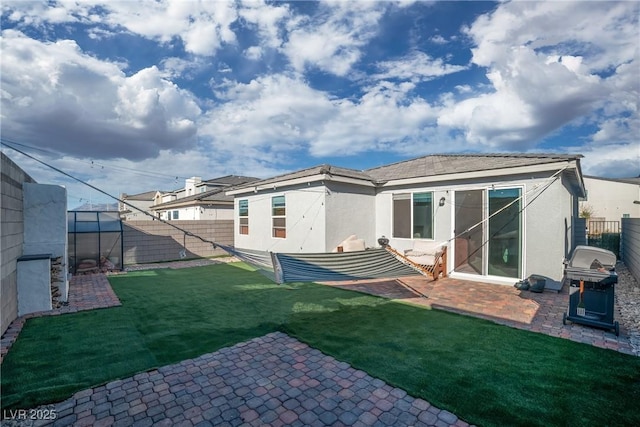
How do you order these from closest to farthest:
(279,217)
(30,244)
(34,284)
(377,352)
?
1. (377,352)
2. (34,284)
3. (30,244)
4. (279,217)

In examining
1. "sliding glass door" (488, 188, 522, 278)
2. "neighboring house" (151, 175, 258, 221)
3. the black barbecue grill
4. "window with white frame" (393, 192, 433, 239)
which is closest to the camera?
the black barbecue grill

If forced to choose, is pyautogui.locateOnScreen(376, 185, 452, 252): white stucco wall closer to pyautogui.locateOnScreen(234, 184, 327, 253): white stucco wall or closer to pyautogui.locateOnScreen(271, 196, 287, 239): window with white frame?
pyautogui.locateOnScreen(234, 184, 327, 253): white stucco wall

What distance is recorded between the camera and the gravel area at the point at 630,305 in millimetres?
4402

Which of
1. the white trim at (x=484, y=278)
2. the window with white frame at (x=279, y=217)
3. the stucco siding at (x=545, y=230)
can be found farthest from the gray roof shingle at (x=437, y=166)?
the white trim at (x=484, y=278)

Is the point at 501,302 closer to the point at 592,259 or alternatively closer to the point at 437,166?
the point at 592,259

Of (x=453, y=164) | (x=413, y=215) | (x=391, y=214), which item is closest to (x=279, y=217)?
(x=391, y=214)

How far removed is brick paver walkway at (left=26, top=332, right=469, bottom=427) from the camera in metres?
2.53

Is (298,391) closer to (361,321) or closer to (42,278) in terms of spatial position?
(361,321)

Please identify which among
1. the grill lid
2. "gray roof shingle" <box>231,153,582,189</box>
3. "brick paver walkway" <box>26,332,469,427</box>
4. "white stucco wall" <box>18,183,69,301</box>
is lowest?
"brick paver walkway" <box>26,332,469,427</box>

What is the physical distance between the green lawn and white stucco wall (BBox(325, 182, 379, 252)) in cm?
287

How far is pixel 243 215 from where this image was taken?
1336 centimetres

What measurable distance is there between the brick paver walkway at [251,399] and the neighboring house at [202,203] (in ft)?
42.9

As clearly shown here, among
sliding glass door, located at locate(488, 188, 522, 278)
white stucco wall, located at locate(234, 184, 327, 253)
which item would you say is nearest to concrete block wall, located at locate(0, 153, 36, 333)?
white stucco wall, located at locate(234, 184, 327, 253)

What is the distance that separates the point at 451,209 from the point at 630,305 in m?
4.12
